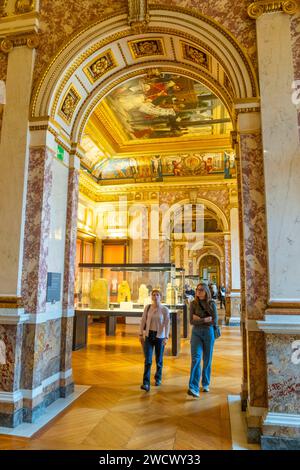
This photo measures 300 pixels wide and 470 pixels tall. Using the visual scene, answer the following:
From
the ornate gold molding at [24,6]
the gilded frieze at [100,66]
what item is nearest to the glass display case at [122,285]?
the gilded frieze at [100,66]

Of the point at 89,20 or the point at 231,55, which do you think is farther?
the point at 89,20

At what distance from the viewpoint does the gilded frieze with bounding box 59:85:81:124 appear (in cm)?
541

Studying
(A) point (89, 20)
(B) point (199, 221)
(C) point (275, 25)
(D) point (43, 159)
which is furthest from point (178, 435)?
(B) point (199, 221)

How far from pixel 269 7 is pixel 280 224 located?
291 centimetres

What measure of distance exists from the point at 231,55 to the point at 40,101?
9.35 ft

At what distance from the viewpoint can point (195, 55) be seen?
5.28 m

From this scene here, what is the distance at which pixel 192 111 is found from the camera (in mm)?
10945

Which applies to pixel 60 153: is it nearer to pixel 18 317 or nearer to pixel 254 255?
pixel 18 317

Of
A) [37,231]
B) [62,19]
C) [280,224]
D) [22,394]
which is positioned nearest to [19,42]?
[62,19]

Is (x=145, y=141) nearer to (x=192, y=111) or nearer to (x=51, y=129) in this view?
(x=192, y=111)

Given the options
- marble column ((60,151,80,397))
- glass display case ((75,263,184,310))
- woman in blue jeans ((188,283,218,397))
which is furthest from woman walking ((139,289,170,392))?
glass display case ((75,263,184,310))

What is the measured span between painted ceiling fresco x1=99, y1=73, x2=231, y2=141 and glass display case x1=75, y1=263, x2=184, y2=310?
5157mm

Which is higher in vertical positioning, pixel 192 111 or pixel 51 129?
pixel 192 111

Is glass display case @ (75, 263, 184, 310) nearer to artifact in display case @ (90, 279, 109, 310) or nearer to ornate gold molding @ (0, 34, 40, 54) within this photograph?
artifact in display case @ (90, 279, 109, 310)
